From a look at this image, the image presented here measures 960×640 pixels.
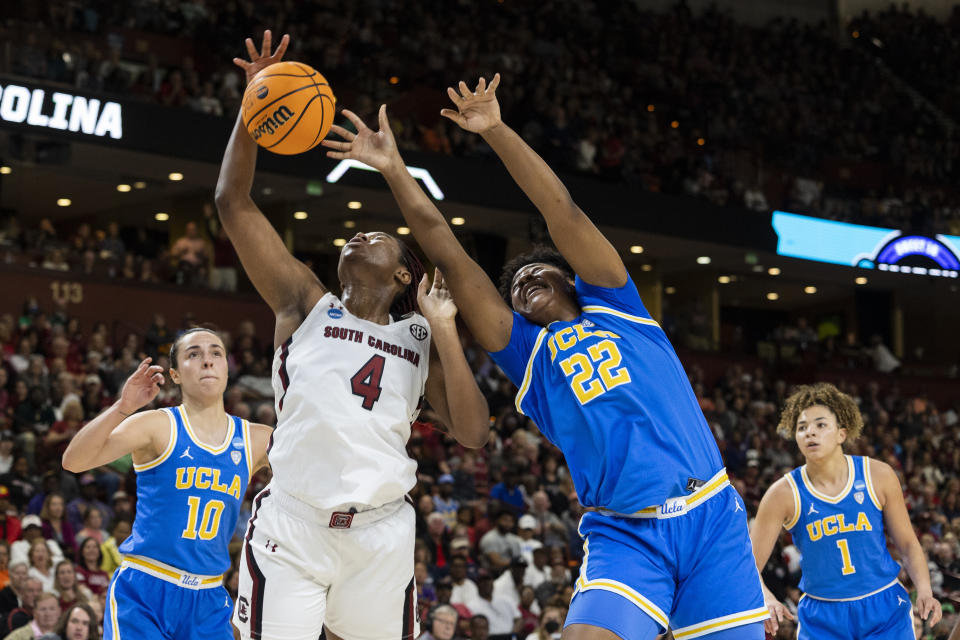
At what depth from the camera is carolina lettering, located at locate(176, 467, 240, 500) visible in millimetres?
5551

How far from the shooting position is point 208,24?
18734 millimetres

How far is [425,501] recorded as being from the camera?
41.1 ft

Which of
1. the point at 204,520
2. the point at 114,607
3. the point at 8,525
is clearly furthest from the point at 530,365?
the point at 8,525

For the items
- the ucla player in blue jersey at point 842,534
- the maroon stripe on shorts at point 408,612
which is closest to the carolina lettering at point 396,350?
the maroon stripe on shorts at point 408,612

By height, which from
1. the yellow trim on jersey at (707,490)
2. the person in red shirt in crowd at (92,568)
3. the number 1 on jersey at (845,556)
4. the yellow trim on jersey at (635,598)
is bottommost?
the person in red shirt in crowd at (92,568)

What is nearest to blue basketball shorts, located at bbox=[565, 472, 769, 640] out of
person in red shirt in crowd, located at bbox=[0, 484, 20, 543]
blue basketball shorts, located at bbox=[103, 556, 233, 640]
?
blue basketball shorts, located at bbox=[103, 556, 233, 640]

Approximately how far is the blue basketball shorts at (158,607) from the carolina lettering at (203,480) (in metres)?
0.39

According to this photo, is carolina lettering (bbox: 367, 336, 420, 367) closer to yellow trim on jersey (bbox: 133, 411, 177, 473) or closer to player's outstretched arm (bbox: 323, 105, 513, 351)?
player's outstretched arm (bbox: 323, 105, 513, 351)

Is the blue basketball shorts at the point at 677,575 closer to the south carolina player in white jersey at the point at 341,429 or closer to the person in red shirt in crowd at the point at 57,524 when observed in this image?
the south carolina player in white jersey at the point at 341,429

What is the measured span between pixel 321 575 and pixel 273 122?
1706 millimetres

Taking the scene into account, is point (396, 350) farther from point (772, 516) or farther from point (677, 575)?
point (772, 516)

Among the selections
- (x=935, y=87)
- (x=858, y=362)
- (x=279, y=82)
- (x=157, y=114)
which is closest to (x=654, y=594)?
(x=279, y=82)

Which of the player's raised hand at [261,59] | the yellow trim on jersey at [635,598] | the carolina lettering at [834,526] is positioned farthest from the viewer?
the carolina lettering at [834,526]

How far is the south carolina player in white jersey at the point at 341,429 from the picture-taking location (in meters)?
4.16
